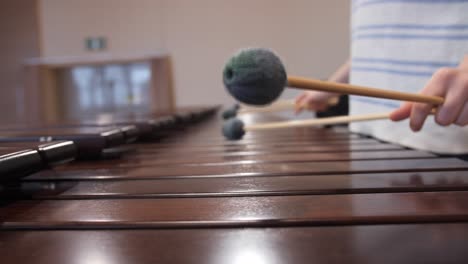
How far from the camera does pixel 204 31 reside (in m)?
4.80

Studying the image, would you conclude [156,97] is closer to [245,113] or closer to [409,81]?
Result: [245,113]

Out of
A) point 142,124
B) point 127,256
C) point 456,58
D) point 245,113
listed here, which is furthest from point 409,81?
point 245,113

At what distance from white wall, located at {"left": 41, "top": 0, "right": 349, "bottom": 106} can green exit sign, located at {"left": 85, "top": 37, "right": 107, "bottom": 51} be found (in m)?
0.06

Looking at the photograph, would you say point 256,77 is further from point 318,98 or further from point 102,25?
point 102,25

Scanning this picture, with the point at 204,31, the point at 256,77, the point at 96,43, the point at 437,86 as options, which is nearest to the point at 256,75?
the point at 256,77

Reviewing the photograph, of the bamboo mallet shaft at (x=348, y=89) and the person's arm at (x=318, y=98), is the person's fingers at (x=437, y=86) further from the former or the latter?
the person's arm at (x=318, y=98)

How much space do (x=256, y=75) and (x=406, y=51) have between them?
699 mm

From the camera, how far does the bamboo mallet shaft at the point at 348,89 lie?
69 centimetres

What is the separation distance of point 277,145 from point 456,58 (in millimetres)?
481

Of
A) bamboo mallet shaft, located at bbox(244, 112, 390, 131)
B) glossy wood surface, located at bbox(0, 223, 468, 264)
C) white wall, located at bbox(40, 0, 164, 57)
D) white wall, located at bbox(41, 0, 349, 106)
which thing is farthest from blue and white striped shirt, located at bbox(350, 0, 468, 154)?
white wall, located at bbox(40, 0, 164, 57)

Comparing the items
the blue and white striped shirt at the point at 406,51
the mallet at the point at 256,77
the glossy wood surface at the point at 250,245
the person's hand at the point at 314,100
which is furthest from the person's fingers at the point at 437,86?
the person's hand at the point at 314,100

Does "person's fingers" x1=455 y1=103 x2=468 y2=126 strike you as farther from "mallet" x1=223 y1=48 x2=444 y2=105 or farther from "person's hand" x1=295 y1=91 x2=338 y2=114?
"person's hand" x1=295 y1=91 x2=338 y2=114

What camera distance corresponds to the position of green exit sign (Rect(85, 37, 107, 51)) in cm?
491

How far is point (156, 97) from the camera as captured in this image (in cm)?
488
